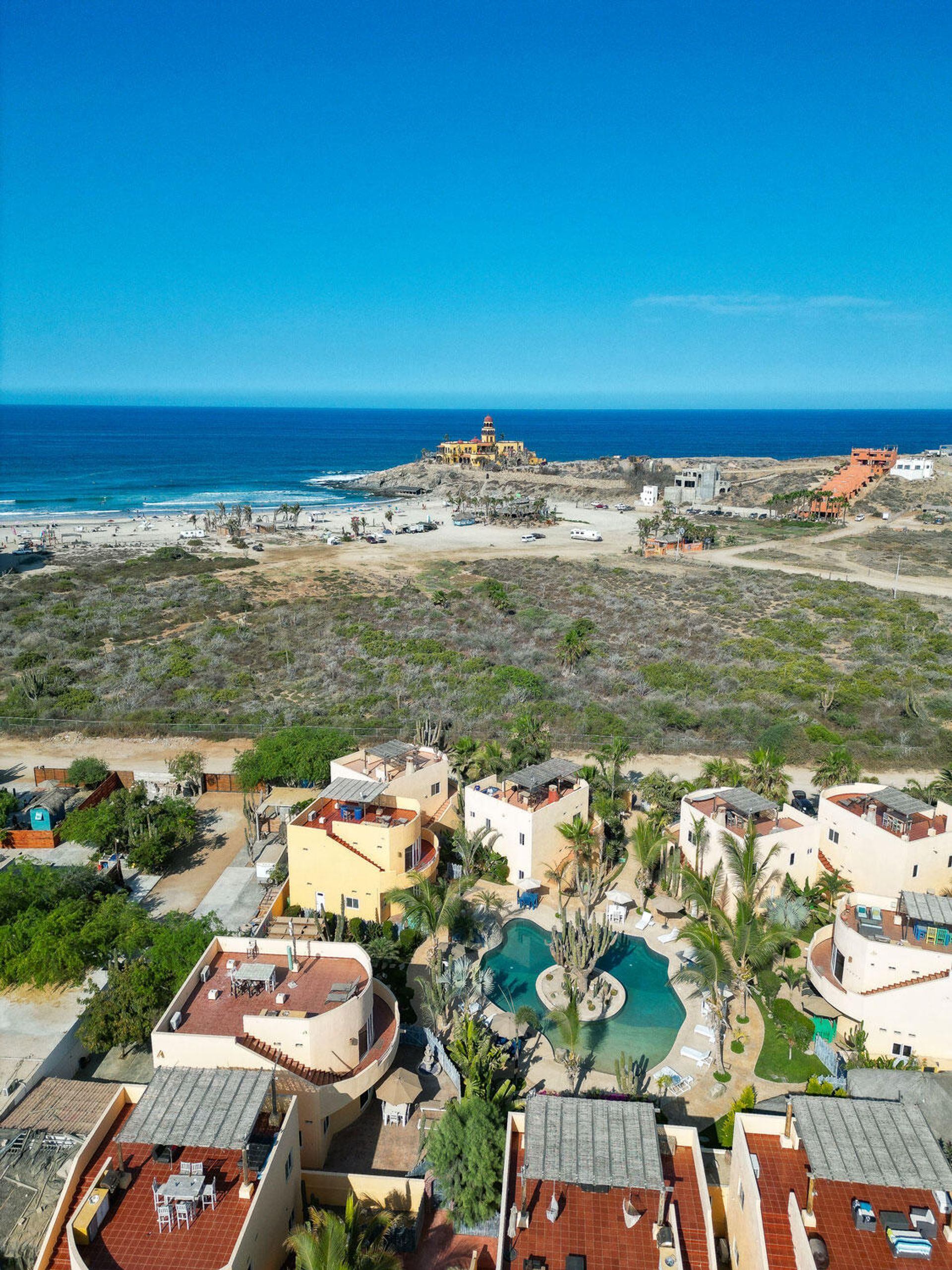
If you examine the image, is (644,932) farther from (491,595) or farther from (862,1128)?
(491,595)

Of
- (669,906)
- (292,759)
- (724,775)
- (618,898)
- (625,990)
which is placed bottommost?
(625,990)

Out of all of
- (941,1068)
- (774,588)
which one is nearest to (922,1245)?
(941,1068)

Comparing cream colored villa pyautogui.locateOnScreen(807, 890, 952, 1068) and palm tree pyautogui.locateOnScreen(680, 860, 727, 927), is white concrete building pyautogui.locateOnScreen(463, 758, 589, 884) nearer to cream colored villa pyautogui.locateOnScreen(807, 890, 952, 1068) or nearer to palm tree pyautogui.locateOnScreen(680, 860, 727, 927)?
palm tree pyautogui.locateOnScreen(680, 860, 727, 927)

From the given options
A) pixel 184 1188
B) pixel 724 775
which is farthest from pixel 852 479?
pixel 184 1188

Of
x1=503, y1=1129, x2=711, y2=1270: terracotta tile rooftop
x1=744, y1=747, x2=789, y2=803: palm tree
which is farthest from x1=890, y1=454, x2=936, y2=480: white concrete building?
x1=503, y1=1129, x2=711, y2=1270: terracotta tile rooftop

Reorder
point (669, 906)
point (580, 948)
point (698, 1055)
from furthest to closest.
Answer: point (669, 906) → point (580, 948) → point (698, 1055)

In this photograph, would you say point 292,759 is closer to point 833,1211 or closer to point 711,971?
point 711,971

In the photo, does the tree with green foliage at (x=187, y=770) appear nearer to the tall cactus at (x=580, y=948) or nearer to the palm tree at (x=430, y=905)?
the palm tree at (x=430, y=905)
